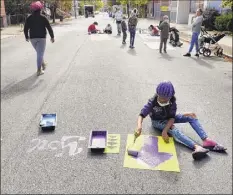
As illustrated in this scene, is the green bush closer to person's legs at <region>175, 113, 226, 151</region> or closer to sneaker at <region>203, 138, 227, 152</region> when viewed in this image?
person's legs at <region>175, 113, 226, 151</region>

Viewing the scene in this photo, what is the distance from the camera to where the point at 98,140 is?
15.3 feet

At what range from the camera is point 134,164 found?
13.5ft

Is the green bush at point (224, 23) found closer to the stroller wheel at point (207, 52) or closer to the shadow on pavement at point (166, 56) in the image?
the stroller wheel at point (207, 52)

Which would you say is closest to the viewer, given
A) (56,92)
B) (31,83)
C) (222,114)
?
(222,114)

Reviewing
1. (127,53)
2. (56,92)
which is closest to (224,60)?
(127,53)

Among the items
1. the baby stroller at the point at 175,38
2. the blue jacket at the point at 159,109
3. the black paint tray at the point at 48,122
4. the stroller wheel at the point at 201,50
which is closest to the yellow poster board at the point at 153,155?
the blue jacket at the point at 159,109

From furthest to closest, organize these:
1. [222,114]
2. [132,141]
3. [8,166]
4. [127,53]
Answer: [127,53]
[222,114]
[132,141]
[8,166]

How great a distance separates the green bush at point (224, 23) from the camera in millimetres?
21281

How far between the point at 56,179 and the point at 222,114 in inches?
139

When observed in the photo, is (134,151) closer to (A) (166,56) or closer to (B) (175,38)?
(A) (166,56)

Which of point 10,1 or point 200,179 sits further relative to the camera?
point 10,1

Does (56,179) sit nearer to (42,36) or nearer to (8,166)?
(8,166)

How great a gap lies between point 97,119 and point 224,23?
19103mm

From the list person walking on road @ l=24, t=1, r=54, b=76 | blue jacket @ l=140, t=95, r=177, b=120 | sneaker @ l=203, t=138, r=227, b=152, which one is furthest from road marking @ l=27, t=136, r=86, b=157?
person walking on road @ l=24, t=1, r=54, b=76
